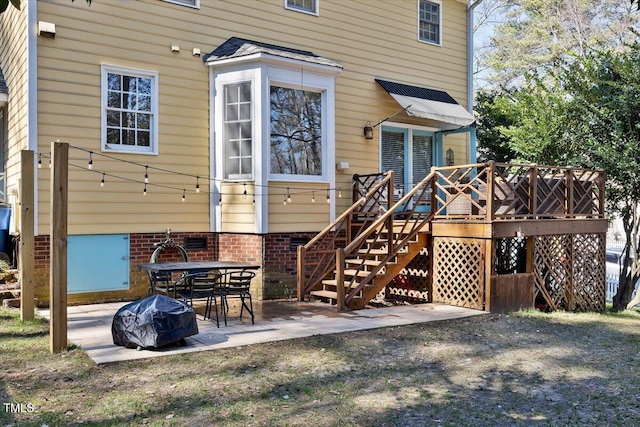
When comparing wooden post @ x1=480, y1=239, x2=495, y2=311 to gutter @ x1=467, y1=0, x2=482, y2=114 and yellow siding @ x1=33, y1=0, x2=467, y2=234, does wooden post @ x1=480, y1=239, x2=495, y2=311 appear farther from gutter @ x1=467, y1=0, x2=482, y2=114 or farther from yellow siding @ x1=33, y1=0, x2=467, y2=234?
gutter @ x1=467, y1=0, x2=482, y2=114

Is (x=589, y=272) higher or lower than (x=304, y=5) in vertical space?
lower

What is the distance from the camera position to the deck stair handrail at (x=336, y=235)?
33.3 feet

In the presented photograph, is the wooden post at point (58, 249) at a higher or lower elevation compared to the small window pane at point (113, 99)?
lower

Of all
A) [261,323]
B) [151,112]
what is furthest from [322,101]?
[261,323]

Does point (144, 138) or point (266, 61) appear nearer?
point (144, 138)

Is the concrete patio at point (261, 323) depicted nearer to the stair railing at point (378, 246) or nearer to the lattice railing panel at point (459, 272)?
the lattice railing panel at point (459, 272)

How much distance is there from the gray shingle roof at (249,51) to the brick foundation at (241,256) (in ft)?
10.2

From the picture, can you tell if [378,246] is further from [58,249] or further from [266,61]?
[58,249]

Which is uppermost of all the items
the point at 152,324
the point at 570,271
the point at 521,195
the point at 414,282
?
the point at 521,195

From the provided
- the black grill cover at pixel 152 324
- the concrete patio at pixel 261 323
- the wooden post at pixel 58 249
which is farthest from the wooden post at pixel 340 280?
the wooden post at pixel 58 249

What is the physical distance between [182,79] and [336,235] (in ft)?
12.8

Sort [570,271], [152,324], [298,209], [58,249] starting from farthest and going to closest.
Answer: [570,271] < [298,209] < [152,324] < [58,249]

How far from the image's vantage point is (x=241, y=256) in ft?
34.2

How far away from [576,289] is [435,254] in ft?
9.72
